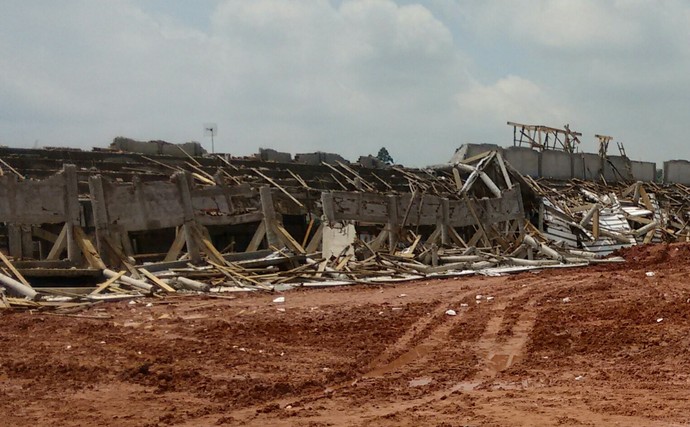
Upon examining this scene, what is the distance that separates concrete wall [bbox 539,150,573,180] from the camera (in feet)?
112

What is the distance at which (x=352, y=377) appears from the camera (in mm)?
6746

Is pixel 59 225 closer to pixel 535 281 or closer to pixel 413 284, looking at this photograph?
pixel 413 284

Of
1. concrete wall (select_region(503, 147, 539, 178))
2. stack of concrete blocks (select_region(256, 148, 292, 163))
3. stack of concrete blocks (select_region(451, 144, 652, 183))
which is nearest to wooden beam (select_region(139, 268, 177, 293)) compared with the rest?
stack of concrete blocks (select_region(256, 148, 292, 163))

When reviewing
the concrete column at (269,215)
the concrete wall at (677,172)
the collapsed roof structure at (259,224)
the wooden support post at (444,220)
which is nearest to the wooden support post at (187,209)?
the collapsed roof structure at (259,224)

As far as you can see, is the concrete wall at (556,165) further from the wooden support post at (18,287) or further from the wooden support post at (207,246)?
the wooden support post at (18,287)

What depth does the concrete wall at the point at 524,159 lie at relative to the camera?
1287 inches

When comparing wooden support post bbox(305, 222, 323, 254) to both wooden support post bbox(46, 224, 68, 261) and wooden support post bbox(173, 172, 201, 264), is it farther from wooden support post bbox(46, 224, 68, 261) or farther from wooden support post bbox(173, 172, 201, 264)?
wooden support post bbox(46, 224, 68, 261)

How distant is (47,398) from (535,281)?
35.7ft

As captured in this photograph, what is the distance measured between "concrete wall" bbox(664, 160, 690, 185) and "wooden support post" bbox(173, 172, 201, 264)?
113ft

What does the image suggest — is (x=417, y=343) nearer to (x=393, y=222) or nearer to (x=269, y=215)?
(x=269, y=215)

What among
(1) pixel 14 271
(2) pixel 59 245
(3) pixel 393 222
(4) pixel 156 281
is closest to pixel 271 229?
(3) pixel 393 222

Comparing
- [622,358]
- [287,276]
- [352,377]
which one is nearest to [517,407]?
[352,377]

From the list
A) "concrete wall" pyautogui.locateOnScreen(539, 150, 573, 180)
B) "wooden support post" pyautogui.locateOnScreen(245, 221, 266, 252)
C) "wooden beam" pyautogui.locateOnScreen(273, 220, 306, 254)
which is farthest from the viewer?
"concrete wall" pyautogui.locateOnScreen(539, 150, 573, 180)

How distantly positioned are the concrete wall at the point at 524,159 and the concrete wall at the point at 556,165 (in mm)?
361
